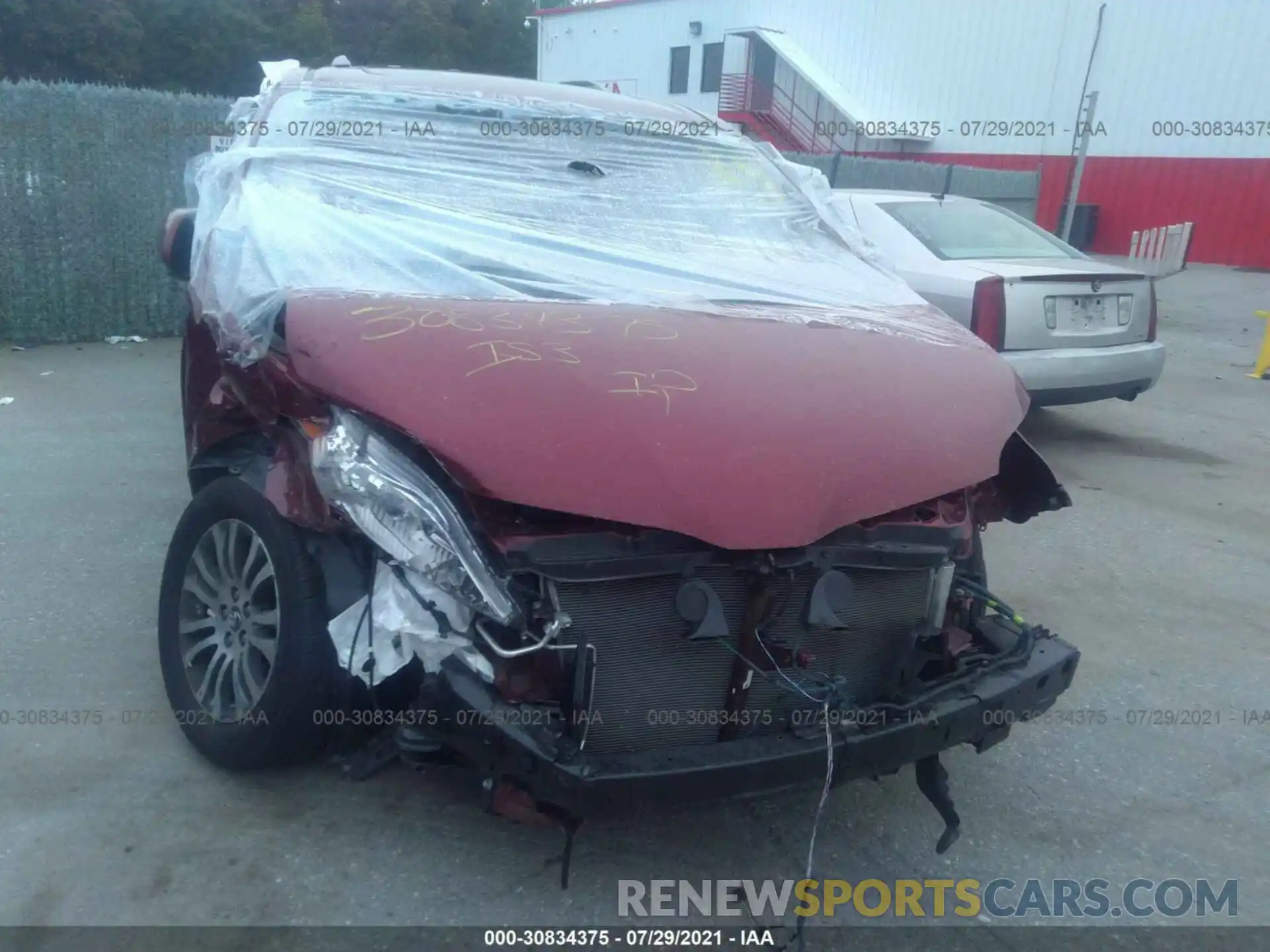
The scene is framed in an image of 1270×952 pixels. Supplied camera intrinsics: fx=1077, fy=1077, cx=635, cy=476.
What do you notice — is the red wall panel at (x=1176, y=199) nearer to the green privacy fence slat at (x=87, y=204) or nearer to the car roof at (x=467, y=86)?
the green privacy fence slat at (x=87, y=204)

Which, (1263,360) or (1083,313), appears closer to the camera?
(1083,313)

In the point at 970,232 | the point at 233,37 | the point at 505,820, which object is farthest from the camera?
the point at 233,37

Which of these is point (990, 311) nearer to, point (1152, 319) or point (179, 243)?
point (1152, 319)

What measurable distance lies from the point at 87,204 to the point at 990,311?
274 inches

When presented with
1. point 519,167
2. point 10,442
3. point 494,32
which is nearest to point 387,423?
point 519,167

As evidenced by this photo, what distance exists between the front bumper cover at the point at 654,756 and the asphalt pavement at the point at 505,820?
14cm

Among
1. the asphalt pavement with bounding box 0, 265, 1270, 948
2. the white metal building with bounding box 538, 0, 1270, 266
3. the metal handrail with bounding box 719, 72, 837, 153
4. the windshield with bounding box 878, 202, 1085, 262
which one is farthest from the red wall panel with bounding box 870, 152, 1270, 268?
the asphalt pavement with bounding box 0, 265, 1270, 948

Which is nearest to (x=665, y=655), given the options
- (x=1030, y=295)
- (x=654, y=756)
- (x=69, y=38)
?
(x=654, y=756)

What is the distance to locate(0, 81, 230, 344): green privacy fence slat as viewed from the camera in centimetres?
827

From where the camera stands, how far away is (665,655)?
2416 millimetres

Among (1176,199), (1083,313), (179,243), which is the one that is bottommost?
(1176,199)

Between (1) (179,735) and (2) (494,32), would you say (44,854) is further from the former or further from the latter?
(2) (494,32)

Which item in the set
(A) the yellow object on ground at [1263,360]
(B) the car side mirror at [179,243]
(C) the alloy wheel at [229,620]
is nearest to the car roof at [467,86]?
(B) the car side mirror at [179,243]

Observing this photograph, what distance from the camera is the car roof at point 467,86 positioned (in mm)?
3896
